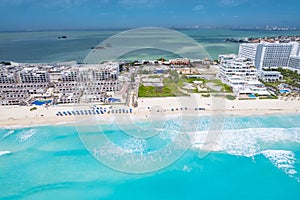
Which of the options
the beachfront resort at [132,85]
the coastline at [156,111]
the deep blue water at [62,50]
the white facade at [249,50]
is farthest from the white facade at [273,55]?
the deep blue water at [62,50]

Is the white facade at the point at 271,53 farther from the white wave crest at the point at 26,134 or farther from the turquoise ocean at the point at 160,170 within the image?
the white wave crest at the point at 26,134

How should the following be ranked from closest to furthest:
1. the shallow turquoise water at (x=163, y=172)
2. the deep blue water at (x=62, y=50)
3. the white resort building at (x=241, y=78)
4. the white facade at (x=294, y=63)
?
the shallow turquoise water at (x=163, y=172)
the white resort building at (x=241, y=78)
the white facade at (x=294, y=63)
the deep blue water at (x=62, y=50)

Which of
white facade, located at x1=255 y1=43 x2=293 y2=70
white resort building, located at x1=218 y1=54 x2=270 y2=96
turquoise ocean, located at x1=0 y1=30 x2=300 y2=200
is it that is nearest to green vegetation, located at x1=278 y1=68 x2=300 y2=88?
white facade, located at x1=255 y1=43 x2=293 y2=70

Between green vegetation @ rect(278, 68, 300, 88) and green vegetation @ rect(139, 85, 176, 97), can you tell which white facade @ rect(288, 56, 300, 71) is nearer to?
green vegetation @ rect(278, 68, 300, 88)

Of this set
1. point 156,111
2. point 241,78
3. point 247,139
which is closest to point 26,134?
point 156,111

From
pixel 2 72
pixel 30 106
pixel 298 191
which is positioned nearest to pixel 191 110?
pixel 298 191

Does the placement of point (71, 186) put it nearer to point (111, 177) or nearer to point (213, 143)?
point (111, 177)

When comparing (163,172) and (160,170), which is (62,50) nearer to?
(160,170)
